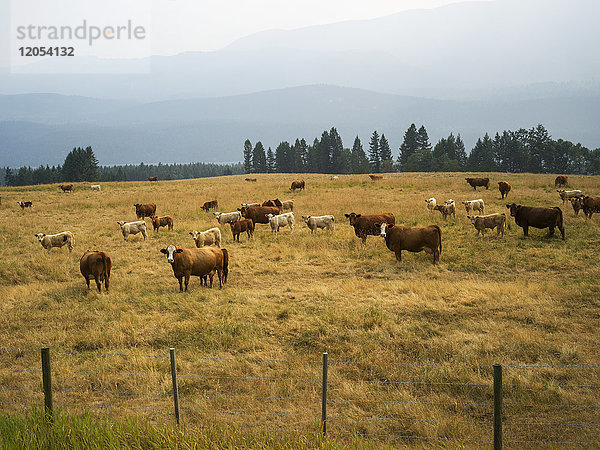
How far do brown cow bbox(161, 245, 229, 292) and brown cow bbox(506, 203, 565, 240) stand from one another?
49.4ft

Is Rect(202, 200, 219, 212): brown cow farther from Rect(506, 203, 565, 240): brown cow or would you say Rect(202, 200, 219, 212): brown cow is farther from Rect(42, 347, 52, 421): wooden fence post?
Rect(42, 347, 52, 421): wooden fence post

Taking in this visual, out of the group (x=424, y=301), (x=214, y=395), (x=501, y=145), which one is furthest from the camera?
(x=501, y=145)

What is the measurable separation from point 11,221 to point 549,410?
33.6 m

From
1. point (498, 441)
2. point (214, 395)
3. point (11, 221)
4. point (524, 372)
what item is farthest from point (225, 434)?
point (11, 221)

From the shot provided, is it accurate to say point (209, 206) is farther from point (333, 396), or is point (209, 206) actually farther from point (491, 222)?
point (333, 396)

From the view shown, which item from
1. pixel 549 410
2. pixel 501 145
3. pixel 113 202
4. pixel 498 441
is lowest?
pixel 549 410

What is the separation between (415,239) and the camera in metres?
17.1

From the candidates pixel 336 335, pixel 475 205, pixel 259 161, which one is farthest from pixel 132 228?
pixel 259 161

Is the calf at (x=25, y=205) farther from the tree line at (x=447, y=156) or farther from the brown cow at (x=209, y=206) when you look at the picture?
the tree line at (x=447, y=156)

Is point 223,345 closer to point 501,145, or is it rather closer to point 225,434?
point 225,434

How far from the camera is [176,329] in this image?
10859 mm

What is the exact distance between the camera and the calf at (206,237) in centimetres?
1930

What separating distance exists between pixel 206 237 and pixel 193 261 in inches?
228

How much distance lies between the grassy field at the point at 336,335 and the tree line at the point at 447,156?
8033 centimetres
